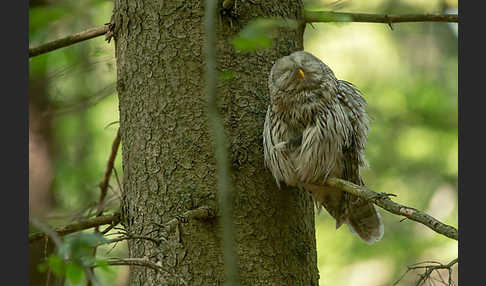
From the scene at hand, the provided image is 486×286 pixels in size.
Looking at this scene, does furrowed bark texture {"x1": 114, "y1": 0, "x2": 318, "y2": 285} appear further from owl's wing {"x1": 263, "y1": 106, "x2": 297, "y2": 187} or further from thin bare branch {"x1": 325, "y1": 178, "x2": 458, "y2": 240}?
thin bare branch {"x1": 325, "y1": 178, "x2": 458, "y2": 240}

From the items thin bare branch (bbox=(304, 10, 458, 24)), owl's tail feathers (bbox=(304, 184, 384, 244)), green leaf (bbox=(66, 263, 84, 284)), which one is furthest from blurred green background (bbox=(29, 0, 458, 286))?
green leaf (bbox=(66, 263, 84, 284))

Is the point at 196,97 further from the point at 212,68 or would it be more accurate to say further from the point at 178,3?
the point at 212,68

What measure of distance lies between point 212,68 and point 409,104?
6976 millimetres

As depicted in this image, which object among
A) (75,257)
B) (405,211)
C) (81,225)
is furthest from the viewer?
(81,225)

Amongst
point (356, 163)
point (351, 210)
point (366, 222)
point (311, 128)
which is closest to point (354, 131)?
point (356, 163)

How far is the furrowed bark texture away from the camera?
315 cm

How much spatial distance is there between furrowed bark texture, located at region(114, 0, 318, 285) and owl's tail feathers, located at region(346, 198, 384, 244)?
20.2 inches

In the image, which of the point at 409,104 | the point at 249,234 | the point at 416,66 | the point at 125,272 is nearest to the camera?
the point at 249,234

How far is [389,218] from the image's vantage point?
9453 mm

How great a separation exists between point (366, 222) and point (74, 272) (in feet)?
8.07

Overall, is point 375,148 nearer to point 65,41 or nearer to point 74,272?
point 65,41

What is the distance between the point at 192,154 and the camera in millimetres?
3229

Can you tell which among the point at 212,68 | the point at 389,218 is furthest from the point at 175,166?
the point at 389,218

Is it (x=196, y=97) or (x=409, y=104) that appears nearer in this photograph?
(x=196, y=97)
